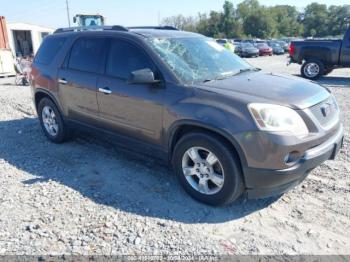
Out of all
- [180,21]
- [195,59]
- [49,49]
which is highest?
[195,59]

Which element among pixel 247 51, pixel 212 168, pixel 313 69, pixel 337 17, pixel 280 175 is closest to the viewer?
pixel 280 175

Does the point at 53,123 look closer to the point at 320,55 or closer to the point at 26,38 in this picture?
the point at 320,55

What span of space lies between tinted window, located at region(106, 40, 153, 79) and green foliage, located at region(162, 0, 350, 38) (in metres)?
74.2

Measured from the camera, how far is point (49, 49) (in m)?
5.58

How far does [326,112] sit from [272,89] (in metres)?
0.61

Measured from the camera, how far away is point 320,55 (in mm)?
12742

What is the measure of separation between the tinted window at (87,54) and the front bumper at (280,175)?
261 cm

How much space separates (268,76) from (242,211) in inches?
67.4

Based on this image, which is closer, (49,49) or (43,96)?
(49,49)

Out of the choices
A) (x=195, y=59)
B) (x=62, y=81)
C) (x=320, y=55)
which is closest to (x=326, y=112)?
(x=195, y=59)

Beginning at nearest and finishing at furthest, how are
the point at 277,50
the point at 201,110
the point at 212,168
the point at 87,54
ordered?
the point at 201,110 → the point at 212,168 → the point at 87,54 → the point at 277,50

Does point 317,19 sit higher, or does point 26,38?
point 26,38

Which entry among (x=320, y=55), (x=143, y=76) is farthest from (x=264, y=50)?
(x=143, y=76)

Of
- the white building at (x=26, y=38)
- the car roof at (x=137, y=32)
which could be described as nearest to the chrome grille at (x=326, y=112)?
the car roof at (x=137, y=32)
